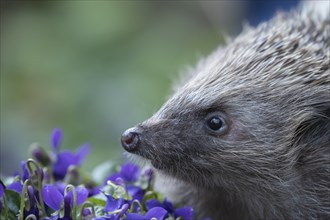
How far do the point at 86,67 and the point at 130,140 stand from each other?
302 cm

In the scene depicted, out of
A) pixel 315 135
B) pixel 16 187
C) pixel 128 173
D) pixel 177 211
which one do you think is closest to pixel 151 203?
pixel 177 211

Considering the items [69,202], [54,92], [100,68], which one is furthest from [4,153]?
[69,202]

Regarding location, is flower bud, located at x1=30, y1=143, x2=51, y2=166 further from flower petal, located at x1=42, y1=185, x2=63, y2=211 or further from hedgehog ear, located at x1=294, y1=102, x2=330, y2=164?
hedgehog ear, located at x1=294, y1=102, x2=330, y2=164

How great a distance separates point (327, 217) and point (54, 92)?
9.86 feet

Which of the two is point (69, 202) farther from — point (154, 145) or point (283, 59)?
point (283, 59)

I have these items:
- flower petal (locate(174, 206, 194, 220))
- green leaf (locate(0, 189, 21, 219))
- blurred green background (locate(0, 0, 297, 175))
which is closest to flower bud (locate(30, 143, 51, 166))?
green leaf (locate(0, 189, 21, 219))

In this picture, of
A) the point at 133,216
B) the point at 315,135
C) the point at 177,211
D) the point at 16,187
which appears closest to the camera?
the point at 133,216

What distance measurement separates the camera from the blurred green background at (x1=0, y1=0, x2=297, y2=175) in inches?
171

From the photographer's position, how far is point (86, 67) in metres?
4.68

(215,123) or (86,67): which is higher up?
(86,67)

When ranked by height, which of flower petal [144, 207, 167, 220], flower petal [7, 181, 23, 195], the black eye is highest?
the black eye

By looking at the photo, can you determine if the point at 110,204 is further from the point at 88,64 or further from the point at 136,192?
the point at 88,64

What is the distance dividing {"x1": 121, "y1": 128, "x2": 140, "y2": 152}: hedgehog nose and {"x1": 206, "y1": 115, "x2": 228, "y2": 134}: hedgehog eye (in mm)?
Answer: 197

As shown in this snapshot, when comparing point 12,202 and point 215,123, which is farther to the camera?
point 215,123
